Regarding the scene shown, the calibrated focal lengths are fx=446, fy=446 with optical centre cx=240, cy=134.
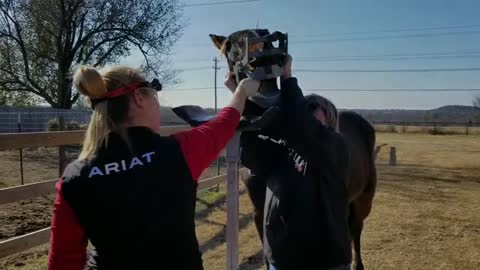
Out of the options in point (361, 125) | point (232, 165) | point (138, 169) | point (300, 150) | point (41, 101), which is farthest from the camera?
point (41, 101)

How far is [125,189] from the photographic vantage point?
134 cm

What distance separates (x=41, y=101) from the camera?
72.7 feet

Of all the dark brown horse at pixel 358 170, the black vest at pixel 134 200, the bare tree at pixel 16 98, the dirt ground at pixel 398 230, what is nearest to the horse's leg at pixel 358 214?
the dark brown horse at pixel 358 170

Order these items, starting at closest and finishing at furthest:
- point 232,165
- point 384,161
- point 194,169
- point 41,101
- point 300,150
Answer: point 194,169 → point 300,150 → point 232,165 → point 384,161 → point 41,101

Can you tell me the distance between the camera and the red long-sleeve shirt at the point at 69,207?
1.36 m

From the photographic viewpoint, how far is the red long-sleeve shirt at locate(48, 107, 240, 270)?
136 cm

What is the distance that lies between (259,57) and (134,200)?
79cm

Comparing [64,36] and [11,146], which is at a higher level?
[64,36]

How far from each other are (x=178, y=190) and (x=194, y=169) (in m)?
0.09

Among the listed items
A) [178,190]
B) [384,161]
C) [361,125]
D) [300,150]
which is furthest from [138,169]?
[384,161]

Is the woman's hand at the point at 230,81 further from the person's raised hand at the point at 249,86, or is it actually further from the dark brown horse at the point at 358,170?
the dark brown horse at the point at 358,170

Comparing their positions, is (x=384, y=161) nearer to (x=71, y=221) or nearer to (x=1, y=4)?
(x=71, y=221)

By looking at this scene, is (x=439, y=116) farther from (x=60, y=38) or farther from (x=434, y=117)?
(x=60, y=38)

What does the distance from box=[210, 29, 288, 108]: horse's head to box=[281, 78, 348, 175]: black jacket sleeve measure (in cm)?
8
